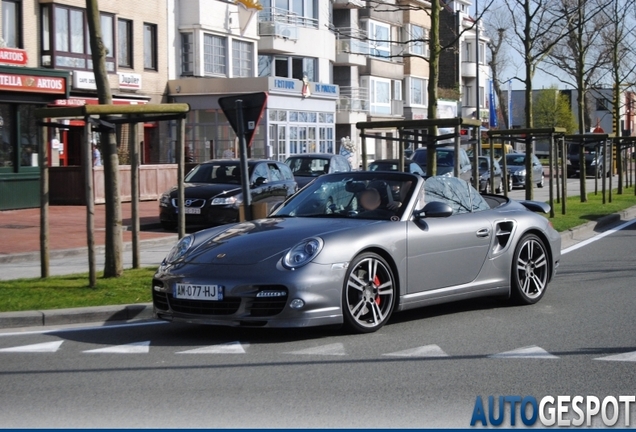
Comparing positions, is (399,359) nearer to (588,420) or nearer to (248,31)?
(588,420)

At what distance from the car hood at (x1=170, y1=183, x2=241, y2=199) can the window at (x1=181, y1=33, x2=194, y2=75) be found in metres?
19.6

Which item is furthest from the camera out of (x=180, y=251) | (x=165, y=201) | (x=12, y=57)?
(x=12, y=57)

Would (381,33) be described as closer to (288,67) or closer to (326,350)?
(288,67)

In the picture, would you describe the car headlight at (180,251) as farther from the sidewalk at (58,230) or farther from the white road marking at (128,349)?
the sidewalk at (58,230)

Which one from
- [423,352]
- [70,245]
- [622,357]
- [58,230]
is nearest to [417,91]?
[58,230]

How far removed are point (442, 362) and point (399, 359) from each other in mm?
321

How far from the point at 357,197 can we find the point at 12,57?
65.5 feet

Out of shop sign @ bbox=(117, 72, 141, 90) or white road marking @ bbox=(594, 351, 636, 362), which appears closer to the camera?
white road marking @ bbox=(594, 351, 636, 362)

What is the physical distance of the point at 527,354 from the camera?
25.1 feet

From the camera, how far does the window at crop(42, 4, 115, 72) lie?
31578mm

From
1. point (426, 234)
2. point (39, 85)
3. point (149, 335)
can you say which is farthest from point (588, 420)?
point (39, 85)

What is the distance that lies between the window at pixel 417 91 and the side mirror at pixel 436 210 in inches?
2258

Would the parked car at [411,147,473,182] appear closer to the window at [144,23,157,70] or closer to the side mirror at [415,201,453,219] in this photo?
the window at [144,23,157,70]

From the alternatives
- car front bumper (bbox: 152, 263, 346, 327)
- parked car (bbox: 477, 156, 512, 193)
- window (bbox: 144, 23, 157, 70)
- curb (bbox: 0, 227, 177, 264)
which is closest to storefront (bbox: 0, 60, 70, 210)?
curb (bbox: 0, 227, 177, 264)
